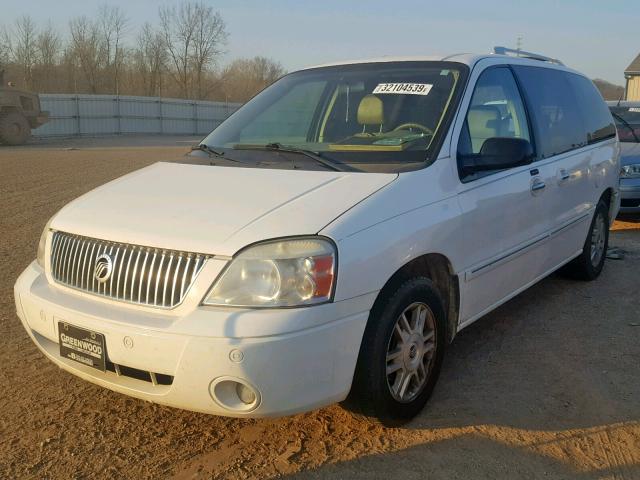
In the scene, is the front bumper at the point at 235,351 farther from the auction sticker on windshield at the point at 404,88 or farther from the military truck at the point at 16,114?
the military truck at the point at 16,114

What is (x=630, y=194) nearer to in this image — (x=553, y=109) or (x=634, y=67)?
(x=553, y=109)

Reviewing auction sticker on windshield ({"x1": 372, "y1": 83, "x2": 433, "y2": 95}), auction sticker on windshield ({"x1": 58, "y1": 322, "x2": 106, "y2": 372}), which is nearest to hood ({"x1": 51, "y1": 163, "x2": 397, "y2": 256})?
auction sticker on windshield ({"x1": 58, "y1": 322, "x2": 106, "y2": 372})

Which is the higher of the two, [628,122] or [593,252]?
[628,122]

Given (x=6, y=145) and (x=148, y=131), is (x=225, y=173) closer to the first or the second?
(x=6, y=145)

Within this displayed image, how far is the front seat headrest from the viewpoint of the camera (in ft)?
12.5

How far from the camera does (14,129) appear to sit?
24703mm

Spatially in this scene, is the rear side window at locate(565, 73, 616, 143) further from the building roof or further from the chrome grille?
the building roof

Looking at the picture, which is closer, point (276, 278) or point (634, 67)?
point (276, 278)

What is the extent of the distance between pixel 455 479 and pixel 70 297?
1.89 metres

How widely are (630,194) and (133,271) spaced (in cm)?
764

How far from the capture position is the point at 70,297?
2.97 m

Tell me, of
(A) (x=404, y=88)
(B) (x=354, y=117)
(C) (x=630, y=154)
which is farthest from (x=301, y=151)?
(C) (x=630, y=154)

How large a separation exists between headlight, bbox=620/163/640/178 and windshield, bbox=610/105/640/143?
37.1 inches

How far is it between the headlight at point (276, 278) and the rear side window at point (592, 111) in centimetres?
361
